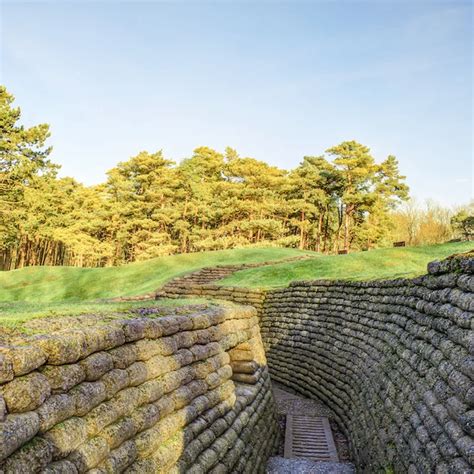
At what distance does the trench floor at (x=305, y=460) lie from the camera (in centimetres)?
791

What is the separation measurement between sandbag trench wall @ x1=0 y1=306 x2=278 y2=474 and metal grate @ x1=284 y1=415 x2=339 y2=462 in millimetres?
1699

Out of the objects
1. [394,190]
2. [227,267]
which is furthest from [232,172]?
[227,267]

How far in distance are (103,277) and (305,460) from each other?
27.9 metres

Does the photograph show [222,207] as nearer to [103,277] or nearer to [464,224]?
[103,277]

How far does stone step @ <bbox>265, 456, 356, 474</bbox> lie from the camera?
784cm

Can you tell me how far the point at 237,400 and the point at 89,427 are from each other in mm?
4233

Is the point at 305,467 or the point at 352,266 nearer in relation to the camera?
the point at 305,467

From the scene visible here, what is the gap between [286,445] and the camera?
30.4 feet

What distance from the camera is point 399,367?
6.64 m

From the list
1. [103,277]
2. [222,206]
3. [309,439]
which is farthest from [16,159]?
[309,439]

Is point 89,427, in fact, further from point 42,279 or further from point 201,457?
point 42,279

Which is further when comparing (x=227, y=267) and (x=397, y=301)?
(x=227, y=267)

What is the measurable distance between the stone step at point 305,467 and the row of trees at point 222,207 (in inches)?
1499

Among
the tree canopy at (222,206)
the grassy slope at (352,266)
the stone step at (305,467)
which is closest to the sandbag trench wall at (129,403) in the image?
the stone step at (305,467)
